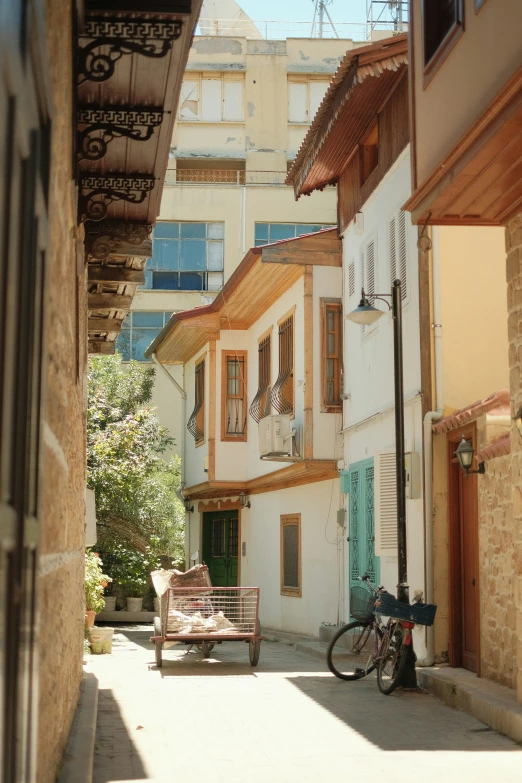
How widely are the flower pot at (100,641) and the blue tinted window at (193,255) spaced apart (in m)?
19.8

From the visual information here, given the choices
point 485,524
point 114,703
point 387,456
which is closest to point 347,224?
point 387,456

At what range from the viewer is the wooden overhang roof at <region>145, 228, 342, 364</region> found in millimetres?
18375

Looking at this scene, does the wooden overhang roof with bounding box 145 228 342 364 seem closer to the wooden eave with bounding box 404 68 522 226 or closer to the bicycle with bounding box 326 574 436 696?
the bicycle with bounding box 326 574 436 696

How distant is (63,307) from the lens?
504cm

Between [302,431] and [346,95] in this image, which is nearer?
[346,95]

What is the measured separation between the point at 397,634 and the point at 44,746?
7.55 meters

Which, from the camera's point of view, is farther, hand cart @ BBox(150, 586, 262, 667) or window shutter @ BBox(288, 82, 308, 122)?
window shutter @ BBox(288, 82, 308, 122)

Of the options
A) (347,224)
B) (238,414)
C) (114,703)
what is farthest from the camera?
(238,414)

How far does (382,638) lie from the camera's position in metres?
11.9

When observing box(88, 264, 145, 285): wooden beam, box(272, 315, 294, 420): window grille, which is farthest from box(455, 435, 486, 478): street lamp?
box(272, 315, 294, 420): window grille

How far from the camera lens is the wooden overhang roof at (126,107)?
5594mm

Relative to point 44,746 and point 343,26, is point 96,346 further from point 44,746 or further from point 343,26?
point 343,26

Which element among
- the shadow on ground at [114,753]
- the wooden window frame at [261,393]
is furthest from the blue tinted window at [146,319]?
the shadow on ground at [114,753]

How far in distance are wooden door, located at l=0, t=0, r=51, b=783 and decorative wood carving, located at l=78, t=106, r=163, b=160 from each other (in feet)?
11.2
